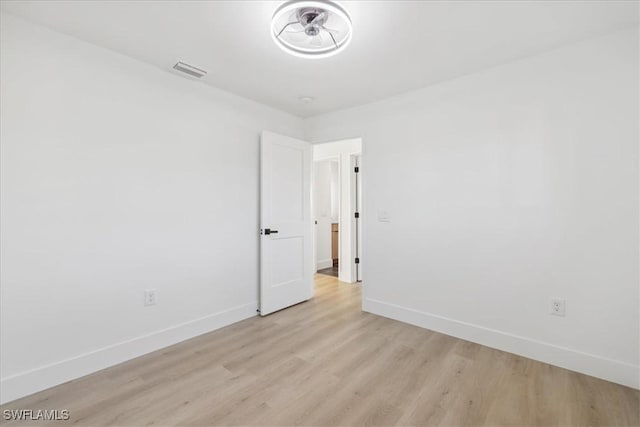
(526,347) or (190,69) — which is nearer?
(526,347)

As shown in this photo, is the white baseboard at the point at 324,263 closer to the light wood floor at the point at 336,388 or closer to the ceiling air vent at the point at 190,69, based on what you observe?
the light wood floor at the point at 336,388

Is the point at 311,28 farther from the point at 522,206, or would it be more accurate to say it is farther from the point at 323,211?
the point at 323,211

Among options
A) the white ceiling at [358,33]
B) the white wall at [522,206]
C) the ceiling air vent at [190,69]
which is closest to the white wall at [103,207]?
the ceiling air vent at [190,69]

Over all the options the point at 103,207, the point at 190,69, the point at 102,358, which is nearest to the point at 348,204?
the point at 190,69

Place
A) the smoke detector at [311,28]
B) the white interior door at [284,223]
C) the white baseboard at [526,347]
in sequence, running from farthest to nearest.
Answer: the white interior door at [284,223], the white baseboard at [526,347], the smoke detector at [311,28]

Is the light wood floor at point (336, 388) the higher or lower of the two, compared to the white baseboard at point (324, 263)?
lower

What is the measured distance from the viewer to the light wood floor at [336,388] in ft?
5.52

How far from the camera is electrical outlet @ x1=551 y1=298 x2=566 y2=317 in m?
2.22

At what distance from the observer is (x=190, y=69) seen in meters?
2.52

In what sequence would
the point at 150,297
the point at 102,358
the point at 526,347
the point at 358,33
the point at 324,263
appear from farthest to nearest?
the point at 324,263
the point at 150,297
the point at 526,347
the point at 102,358
the point at 358,33

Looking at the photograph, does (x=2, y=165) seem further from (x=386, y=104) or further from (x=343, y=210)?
(x=343, y=210)

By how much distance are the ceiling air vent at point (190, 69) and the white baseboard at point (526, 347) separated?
9.60ft

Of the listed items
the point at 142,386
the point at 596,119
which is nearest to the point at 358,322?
the point at 142,386

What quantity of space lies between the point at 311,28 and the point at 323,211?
4.19 meters
